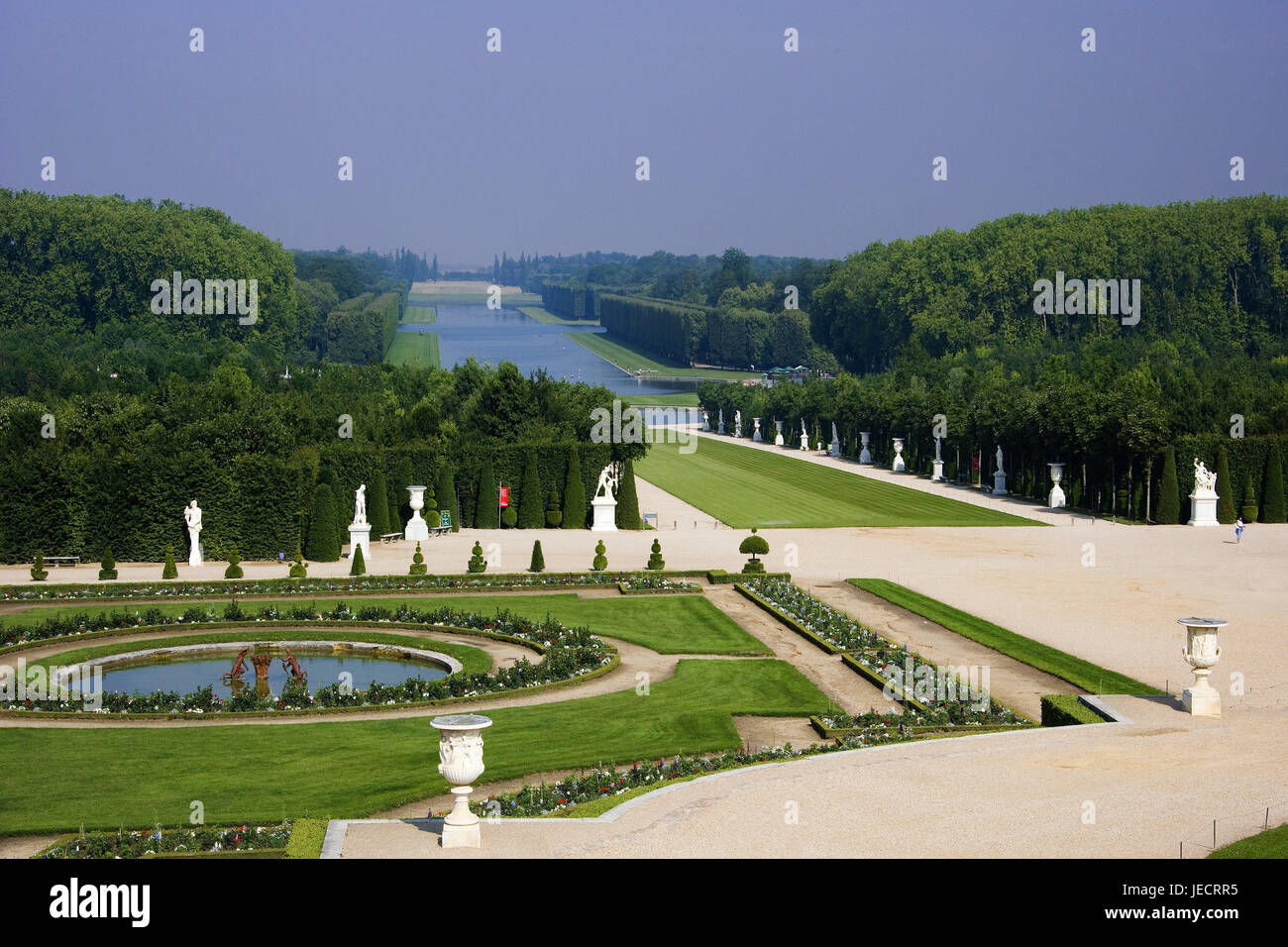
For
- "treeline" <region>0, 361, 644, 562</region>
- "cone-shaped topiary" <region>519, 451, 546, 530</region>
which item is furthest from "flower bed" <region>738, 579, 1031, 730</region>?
"cone-shaped topiary" <region>519, 451, 546, 530</region>

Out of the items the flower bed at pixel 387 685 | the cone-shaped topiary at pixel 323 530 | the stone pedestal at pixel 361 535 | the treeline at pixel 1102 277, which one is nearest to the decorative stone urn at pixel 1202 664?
the flower bed at pixel 387 685

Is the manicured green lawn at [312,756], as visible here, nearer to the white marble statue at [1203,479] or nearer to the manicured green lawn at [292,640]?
the manicured green lawn at [292,640]

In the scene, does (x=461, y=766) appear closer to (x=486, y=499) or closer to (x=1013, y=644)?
(x=1013, y=644)

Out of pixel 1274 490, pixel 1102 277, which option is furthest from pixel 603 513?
pixel 1102 277
